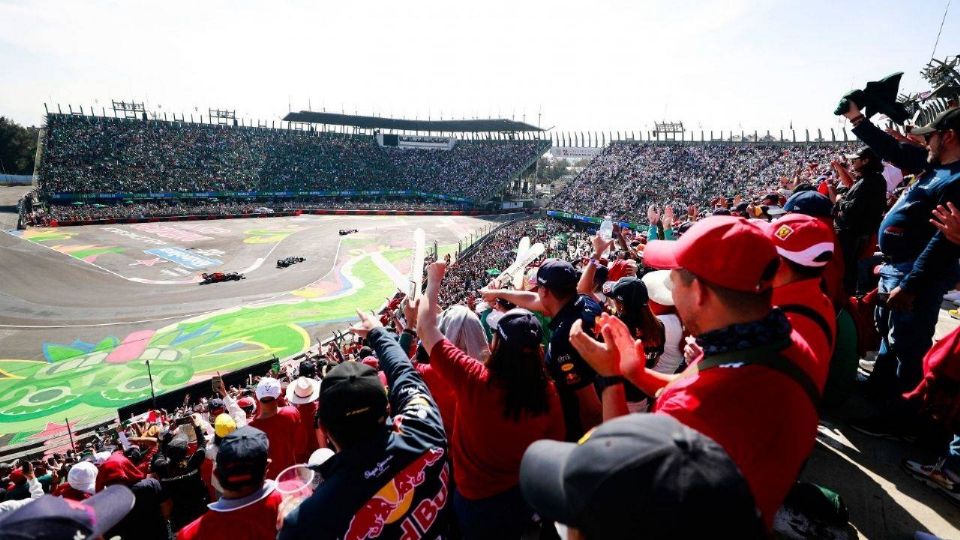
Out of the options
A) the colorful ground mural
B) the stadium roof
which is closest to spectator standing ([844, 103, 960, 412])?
the colorful ground mural

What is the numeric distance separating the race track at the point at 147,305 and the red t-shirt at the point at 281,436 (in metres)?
2.15

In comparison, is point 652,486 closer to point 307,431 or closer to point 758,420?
point 758,420

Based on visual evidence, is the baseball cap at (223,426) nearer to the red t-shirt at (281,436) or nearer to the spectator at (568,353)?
the red t-shirt at (281,436)

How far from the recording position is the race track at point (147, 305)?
17.7m

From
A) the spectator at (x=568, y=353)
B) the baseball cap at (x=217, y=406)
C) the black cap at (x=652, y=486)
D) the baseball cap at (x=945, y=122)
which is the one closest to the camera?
the black cap at (x=652, y=486)

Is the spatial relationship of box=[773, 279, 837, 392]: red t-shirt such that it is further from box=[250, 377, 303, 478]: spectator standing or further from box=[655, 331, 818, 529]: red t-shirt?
box=[250, 377, 303, 478]: spectator standing

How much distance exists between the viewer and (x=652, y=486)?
3.60ft

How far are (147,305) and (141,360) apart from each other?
→ 25.0 feet

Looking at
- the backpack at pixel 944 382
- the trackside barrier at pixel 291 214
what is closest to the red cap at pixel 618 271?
the backpack at pixel 944 382

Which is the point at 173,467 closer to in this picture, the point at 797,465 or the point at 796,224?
the point at 797,465

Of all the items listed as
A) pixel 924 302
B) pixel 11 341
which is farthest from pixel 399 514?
pixel 11 341

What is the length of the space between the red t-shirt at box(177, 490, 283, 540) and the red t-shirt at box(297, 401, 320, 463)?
2134mm

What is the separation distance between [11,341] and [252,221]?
3253 cm

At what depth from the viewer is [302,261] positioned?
119 feet
